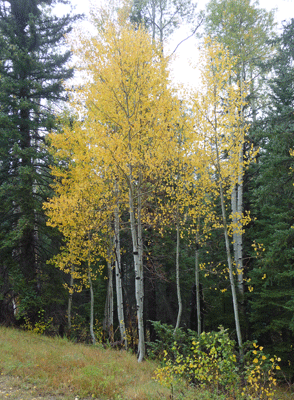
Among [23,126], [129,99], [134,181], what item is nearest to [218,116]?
[129,99]

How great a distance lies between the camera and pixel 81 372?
16.2ft

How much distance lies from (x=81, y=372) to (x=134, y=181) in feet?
16.4

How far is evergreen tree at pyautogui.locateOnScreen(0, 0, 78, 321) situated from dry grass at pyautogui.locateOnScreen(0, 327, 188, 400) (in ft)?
10.1

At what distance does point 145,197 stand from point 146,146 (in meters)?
1.77

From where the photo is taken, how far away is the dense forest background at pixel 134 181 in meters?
7.12

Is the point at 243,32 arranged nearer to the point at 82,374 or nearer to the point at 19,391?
the point at 82,374

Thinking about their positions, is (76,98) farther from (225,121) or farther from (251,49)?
(251,49)

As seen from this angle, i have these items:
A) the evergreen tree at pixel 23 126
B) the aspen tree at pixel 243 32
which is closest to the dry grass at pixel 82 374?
the evergreen tree at pixel 23 126

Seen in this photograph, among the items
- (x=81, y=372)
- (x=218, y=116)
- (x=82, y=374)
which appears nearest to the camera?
(x=82, y=374)

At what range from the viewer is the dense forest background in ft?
23.4

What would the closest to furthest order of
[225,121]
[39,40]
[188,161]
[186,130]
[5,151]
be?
[225,121], [186,130], [188,161], [5,151], [39,40]

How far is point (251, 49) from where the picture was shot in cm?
1111

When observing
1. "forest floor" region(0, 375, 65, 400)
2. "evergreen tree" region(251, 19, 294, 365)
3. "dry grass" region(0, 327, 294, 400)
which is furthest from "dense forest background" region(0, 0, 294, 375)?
"forest floor" region(0, 375, 65, 400)

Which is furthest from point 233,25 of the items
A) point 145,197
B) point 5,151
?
point 5,151
